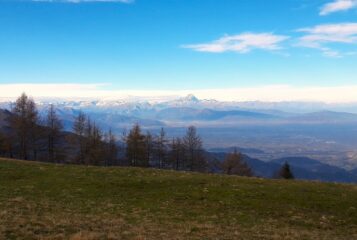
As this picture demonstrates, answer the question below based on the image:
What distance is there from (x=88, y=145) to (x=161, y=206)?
195 feet

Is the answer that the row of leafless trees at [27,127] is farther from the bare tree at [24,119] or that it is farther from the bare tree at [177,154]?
the bare tree at [177,154]

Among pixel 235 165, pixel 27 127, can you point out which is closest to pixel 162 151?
pixel 235 165

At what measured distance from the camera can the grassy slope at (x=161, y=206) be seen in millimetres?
A: 21562

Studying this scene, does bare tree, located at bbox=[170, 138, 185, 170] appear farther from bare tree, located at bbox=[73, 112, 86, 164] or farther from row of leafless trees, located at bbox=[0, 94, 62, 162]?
row of leafless trees, located at bbox=[0, 94, 62, 162]

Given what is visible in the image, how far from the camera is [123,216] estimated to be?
26.2 meters

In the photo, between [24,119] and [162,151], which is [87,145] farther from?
[162,151]

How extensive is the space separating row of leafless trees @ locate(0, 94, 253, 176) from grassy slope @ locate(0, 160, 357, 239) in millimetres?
34741

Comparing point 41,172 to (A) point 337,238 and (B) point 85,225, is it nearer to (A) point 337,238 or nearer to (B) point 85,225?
(B) point 85,225

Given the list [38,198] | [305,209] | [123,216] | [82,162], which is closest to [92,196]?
[38,198]

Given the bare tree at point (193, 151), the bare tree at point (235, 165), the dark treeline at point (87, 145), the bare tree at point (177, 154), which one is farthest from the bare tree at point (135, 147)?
the bare tree at point (235, 165)

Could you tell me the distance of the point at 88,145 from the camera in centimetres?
8731

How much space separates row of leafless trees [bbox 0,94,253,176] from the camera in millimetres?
79812

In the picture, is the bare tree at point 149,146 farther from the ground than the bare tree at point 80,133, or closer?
closer

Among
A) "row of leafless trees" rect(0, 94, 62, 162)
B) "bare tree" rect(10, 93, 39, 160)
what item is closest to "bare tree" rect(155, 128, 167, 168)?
"row of leafless trees" rect(0, 94, 62, 162)
